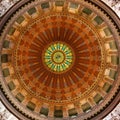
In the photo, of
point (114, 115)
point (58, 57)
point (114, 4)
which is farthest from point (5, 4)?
point (114, 115)

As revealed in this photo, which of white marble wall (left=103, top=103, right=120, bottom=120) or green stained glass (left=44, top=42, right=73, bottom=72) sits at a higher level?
green stained glass (left=44, top=42, right=73, bottom=72)

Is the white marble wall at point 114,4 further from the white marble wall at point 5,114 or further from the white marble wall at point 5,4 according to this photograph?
the white marble wall at point 5,114

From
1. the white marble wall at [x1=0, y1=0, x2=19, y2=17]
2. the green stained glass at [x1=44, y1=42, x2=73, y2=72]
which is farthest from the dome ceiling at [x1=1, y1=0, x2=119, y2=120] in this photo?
the white marble wall at [x1=0, y1=0, x2=19, y2=17]

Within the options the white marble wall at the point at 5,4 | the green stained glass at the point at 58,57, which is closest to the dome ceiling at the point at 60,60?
the green stained glass at the point at 58,57

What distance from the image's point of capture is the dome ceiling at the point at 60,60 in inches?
928

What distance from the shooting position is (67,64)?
2711cm

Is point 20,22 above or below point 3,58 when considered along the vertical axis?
above

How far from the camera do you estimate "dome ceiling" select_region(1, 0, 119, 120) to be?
23578 mm

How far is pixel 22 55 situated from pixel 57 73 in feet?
11.5

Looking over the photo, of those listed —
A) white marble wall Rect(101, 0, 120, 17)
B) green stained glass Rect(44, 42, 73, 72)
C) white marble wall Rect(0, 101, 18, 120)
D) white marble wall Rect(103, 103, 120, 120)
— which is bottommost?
white marble wall Rect(103, 103, 120, 120)

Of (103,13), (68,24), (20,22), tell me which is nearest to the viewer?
(103,13)

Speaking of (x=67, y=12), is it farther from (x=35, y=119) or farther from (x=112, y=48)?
(x=35, y=119)

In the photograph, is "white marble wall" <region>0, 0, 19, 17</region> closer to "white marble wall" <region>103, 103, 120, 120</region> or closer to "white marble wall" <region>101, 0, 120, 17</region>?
"white marble wall" <region>101, 0, 120, 17</region>

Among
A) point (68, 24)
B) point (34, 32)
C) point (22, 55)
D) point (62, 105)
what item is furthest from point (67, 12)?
point (62, 105)
